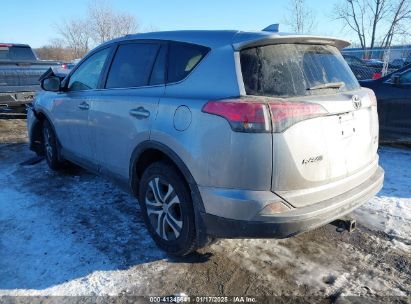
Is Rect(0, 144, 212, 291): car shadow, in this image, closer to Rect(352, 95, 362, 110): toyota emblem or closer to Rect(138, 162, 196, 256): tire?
Rect(138, 162, 196, 256): tire

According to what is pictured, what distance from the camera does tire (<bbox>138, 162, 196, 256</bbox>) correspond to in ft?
9.93

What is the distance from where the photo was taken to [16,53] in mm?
10609

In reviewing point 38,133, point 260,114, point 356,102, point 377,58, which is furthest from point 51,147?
point 377,58

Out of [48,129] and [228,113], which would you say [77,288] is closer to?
[228,113]

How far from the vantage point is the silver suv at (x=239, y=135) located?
8.51 ft

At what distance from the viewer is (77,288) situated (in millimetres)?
2914

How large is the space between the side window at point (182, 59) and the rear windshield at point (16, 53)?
8.69 meters

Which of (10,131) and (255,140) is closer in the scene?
(255,140)

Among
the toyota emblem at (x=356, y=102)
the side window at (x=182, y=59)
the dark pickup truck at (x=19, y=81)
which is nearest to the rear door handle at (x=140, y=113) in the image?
the side window at (x=182, y=59)

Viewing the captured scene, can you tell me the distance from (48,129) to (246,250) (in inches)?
139

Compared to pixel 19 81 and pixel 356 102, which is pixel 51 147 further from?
pixel 19 81

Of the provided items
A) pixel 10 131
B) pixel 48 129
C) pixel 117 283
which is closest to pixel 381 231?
pixel 117 283

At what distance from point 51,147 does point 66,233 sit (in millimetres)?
2166

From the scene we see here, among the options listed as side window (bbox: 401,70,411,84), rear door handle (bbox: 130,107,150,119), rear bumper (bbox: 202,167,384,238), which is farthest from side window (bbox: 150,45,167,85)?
side window (bbox: 401,70,411,84)
